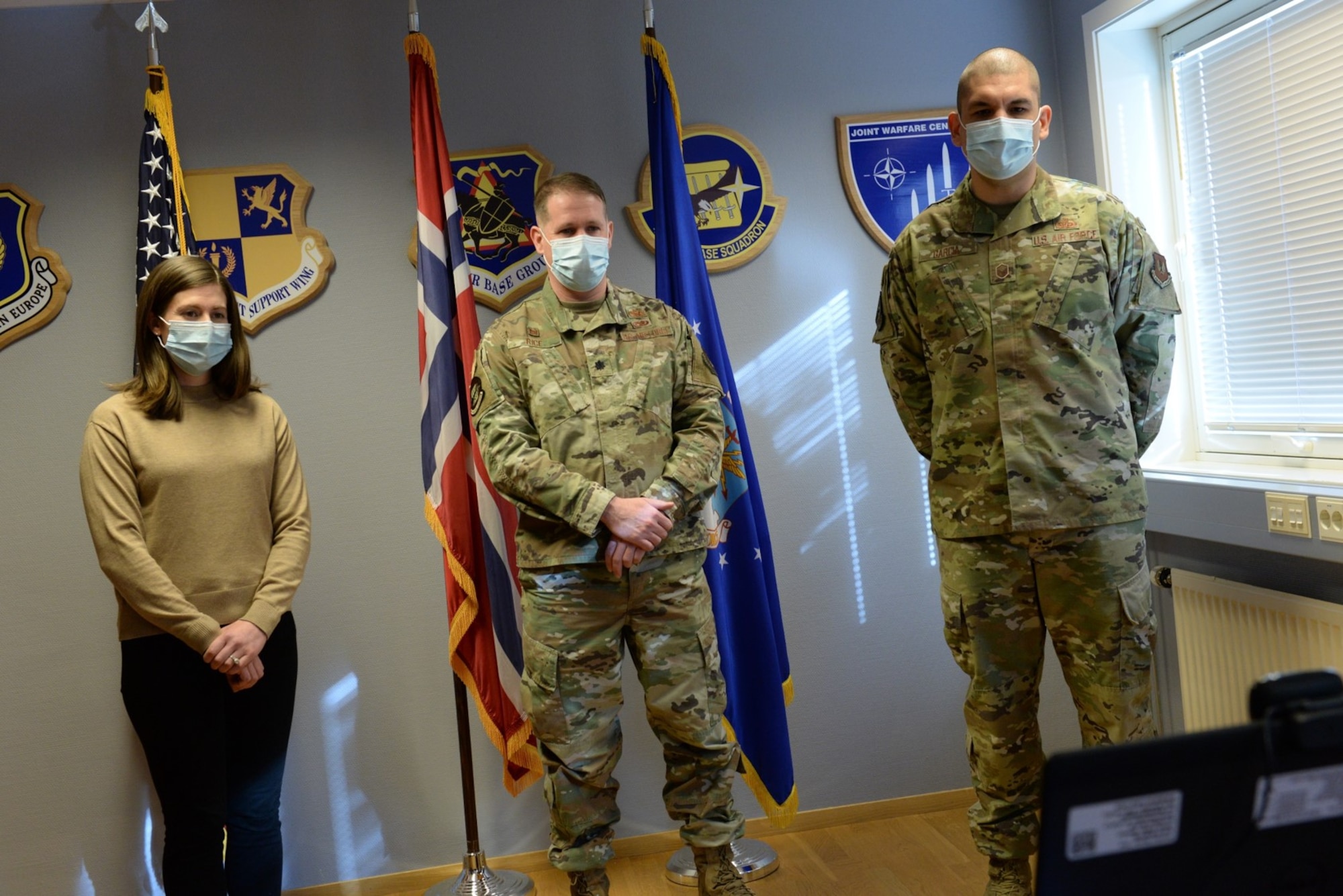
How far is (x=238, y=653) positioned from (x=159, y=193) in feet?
4.23

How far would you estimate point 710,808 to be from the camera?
7.20 feet

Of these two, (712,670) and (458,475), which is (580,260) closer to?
(458,475)

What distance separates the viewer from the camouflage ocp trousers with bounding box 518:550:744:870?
2.13 meters

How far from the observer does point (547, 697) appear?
2123 mm

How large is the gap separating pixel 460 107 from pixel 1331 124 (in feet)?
7.03

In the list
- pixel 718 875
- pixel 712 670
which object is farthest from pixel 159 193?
pixel 718 875

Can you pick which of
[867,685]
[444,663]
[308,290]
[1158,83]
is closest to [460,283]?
[308,290]

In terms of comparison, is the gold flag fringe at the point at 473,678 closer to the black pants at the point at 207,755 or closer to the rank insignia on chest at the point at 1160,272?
the black pants at the point at 207,755

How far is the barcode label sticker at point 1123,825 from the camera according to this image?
22.7 inches

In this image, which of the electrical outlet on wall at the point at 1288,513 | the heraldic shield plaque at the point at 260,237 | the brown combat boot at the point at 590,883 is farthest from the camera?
the heraldic shield plaque at the point at 260,237

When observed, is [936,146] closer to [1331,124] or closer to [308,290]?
[1331,124]

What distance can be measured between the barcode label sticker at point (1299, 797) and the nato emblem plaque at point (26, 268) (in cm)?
299

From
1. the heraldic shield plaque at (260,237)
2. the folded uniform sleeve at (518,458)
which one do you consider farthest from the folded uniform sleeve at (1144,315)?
the heraldic shield plaque at (260,237)

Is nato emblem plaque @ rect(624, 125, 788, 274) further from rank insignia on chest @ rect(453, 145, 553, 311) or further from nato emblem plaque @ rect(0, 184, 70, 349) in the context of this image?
nato emblem plaque @ rect(0, 184, 70, 349)
